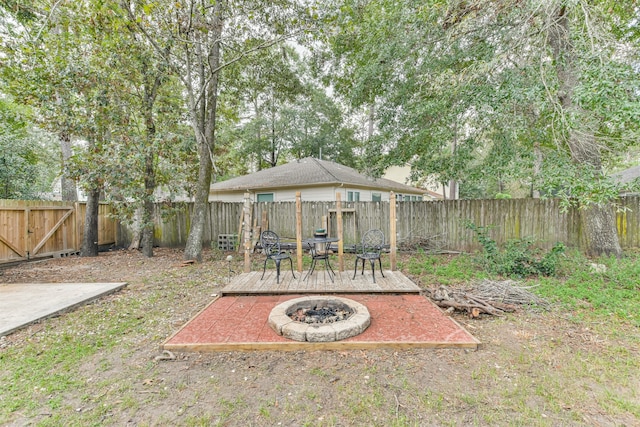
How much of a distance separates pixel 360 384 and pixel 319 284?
2536 mm

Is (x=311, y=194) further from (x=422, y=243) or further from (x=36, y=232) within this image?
(x=36, y=232)

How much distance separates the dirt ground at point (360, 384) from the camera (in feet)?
6.61

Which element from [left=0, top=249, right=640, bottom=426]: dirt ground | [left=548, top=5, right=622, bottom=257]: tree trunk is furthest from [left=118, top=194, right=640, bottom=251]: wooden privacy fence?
[left=0, top=249, right=640, bottom=426]: dirt ground

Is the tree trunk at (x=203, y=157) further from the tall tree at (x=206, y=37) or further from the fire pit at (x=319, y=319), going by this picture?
the fire pit at (x=319, y=319)

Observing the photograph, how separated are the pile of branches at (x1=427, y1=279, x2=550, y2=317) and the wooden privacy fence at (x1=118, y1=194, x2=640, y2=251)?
11.5ft

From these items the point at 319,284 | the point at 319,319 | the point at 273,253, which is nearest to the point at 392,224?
the point at 319,284

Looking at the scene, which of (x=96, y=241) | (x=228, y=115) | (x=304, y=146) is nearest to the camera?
(x=96, y=241)

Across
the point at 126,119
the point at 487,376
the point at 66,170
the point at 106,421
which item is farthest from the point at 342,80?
the point at 106,421

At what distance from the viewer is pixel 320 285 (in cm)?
480

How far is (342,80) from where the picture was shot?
28.7 ft

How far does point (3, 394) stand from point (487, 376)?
13.1ft

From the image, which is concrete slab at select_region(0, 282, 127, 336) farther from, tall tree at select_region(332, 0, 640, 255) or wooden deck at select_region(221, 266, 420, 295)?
tall tree at select_region(332, 0, 640, 255)

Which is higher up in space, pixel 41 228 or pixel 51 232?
pixel 41 228

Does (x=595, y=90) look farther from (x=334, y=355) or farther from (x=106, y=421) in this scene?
(x=106, y=421)
